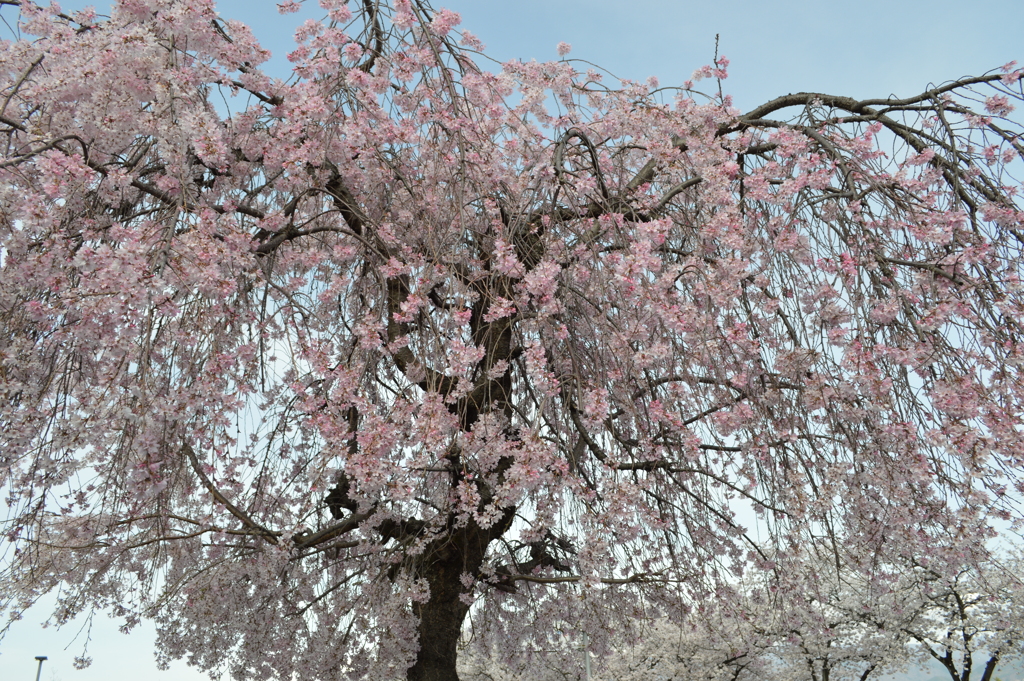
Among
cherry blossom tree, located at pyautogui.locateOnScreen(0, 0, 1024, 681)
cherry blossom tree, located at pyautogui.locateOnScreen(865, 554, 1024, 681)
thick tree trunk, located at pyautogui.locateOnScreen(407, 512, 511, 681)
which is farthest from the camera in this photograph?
cherry blossom tree, located at pyautogui.locateOnScreen(865, 554, 1024, 681)

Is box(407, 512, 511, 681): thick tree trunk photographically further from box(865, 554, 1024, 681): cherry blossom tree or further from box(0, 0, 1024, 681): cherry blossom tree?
box(865, 554, 1024, 681): cherry blossom tree

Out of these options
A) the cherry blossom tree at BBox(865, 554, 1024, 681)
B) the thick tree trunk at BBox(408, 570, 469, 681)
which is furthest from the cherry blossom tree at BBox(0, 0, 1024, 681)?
the cherry blossom tree at BBox(865, 554, 1024, 681)

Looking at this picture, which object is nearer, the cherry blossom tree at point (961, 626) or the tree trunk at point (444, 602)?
the tree trunk at point (444, 602)

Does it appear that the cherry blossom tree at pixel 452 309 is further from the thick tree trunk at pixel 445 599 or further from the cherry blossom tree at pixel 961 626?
the cherry blossom tree at pixel 961 626

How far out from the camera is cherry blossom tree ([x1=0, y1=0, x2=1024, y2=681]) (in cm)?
328

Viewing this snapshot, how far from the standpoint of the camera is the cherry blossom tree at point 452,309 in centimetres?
328

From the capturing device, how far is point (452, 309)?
393cm

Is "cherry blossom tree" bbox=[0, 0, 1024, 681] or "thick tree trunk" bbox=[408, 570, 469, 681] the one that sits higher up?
"cherry blossom tree" bbox=[0, 0, 1024, 681]

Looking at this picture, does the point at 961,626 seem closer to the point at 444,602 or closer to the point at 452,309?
the point at 444,602

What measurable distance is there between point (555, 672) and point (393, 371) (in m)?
9.20

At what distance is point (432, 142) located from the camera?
4.41 metres

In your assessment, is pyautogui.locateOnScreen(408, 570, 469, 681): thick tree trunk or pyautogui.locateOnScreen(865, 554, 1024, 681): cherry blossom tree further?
pyautogui.locateOnScreen(865, 554, 1024, 681): cherry blossom tree

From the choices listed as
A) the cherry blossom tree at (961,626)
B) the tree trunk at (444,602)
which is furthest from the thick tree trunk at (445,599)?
the cherry blossom tree at (961,626)

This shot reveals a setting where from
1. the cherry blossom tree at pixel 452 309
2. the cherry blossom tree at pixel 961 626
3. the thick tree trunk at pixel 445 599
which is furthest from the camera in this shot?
the cherry blossom tree at pixel 961 626
